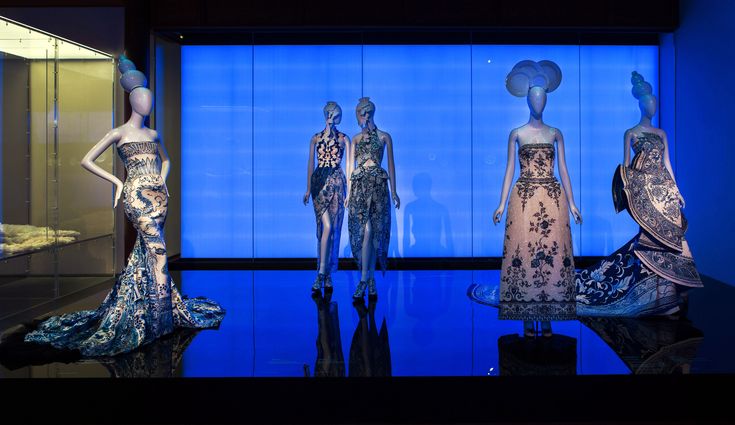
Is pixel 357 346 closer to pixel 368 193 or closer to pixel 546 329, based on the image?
pixel 546 329

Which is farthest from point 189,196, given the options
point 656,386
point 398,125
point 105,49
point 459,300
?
point 656,386

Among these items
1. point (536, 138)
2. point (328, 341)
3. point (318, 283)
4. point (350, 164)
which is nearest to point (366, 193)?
point (350, 164)

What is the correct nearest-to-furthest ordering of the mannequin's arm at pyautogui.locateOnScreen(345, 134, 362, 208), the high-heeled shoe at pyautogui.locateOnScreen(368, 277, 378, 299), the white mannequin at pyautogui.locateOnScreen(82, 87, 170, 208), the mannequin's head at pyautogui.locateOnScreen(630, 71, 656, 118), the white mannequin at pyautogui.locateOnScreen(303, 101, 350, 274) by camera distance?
the white mannequin at pyautogui.locateOnScreen(82, 87, 170, 208) < the mannequin's head at pyautogui.locateOnScreen(630, 71, 656, 118) < the mannequin's arm at pyautogui.locateOnScreen(345, 134, 362, 208) < the high-heeled shoe at pyautogui.locateOnScreen(368, 277, 378, 299) < the white mannequin at pyautogui.locateOnScreen(303, 101, 350, 274)

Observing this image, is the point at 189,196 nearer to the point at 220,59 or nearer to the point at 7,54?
the point at 220,59

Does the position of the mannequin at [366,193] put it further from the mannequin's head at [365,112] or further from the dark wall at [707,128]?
the dark wall at [707,128]

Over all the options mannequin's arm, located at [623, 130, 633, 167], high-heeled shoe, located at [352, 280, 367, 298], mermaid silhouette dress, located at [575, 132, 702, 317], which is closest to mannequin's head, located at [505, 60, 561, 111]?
mannequin's arm, located at [623, 130, 633, 167]

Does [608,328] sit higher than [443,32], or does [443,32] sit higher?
[443,32]

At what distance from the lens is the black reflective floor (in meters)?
4.06

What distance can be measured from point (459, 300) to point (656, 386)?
2.67 meters

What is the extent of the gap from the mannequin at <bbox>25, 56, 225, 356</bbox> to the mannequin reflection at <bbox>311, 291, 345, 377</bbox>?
110 centimetres

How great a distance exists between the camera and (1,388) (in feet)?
12.8

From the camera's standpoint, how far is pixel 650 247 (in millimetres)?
5605

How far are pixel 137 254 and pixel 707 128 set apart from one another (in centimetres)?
614

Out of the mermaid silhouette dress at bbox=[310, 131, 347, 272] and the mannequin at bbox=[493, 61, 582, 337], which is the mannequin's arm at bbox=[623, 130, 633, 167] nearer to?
the mannequin at bbox=[493, 61, 582, 337]
